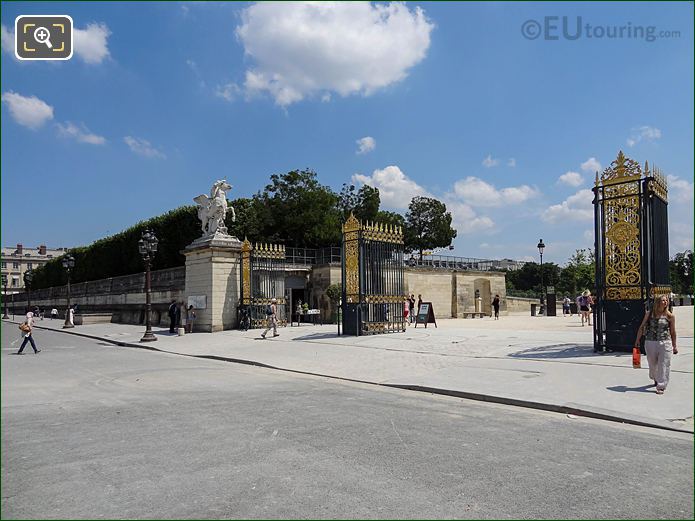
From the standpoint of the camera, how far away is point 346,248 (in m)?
22.7

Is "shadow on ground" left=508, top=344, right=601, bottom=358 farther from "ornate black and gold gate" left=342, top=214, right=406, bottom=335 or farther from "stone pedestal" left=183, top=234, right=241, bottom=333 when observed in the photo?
"stone pedestal" left=183, top=234, right=241, bottom=333

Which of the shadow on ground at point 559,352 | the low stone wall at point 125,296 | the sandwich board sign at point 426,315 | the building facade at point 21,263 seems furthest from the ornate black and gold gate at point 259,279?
the building facade at point 21,263

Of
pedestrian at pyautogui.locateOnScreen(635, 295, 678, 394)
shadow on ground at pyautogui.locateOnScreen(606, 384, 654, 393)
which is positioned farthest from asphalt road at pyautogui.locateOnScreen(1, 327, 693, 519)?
pedestrian at pyautogui.locateOnScreen(635, 295, 678, 394)

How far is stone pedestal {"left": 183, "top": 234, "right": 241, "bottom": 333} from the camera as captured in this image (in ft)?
88.3

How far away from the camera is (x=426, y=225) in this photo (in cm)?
6400

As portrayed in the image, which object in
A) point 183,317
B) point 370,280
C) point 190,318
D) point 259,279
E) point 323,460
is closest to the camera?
point 323,460

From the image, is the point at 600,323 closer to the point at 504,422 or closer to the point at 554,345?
the point at 554,345

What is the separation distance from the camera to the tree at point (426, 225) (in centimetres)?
6347

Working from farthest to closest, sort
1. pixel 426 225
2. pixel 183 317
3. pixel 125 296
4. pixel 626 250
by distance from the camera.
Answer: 1. pixel 426 225
2. pixel 125 296
3. pixel 183 317
4. pixel 626 250

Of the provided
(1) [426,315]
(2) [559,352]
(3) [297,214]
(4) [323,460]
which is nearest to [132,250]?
(3) [297,214]

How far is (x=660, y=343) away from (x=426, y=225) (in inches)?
2164

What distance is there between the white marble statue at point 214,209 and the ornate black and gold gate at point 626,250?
18272 mm

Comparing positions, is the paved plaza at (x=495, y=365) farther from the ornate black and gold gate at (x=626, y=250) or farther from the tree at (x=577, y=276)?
the tree at (x=577, y=276)

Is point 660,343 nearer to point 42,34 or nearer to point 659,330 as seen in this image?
point 659,330
